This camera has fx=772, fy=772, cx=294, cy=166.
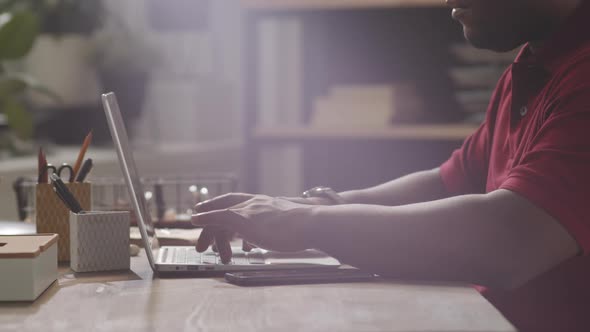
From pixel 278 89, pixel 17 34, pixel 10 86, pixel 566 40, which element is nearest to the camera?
pixel 566 40

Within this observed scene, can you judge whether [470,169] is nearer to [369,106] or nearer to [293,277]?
[293,277]

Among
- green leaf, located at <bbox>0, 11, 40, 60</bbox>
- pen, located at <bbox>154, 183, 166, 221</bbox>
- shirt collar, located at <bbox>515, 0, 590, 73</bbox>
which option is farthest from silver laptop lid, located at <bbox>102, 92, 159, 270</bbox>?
green leaf, located at <bbox>0, 11, 40, 60</bbox>

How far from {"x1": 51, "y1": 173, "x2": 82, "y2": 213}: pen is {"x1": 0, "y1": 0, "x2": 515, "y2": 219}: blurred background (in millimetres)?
1077

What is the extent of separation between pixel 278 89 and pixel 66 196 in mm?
1577

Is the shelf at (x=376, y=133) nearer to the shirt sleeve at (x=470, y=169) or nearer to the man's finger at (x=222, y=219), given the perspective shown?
the shirt sleeve at (x=470, y=169)

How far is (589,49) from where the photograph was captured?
1.00m

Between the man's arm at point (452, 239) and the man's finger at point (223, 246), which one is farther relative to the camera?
the man's finger at point (223, 246)

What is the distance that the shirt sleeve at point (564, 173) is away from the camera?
0.86m

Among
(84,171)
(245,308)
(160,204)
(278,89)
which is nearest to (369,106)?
(278,89)

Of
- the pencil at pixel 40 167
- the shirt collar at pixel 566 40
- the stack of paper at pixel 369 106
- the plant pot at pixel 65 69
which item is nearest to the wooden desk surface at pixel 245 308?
the pencil at pixel 40 167

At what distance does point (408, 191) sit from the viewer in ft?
4.65

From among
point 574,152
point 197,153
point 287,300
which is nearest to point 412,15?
point 197,153

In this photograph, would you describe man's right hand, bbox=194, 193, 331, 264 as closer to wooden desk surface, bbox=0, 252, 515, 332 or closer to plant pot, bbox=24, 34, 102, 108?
wooden desk surface, bbox=0, 252, 515, 332

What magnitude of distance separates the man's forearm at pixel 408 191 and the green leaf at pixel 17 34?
106 cm
